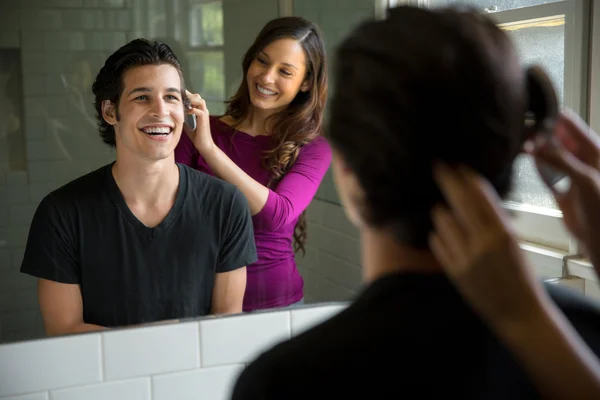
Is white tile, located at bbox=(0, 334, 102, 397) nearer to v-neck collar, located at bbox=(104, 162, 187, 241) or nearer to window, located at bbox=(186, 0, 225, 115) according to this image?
v-neck collar, located at bbox=(104, 162, 187, 241)

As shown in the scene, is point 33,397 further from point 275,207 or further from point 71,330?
point 275,207

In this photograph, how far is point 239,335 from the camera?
130 cm

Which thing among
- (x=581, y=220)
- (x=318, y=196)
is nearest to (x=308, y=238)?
(x=318, y=196)

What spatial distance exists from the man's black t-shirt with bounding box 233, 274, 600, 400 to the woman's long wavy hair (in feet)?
2.55

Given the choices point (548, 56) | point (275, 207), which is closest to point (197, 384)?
point (275, 207)

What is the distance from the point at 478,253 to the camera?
17.1 inches

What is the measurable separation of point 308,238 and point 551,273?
1.95 feet

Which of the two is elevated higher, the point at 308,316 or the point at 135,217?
the point at 135,217

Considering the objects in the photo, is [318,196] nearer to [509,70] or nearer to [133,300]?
[133,300]

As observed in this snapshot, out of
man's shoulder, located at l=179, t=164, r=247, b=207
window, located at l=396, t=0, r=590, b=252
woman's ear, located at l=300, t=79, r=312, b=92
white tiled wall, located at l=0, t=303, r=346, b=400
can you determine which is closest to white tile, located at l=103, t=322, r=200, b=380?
white tiled wall, located at l=0, t=303, r=346, b=400

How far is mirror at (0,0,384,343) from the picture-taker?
1.10m

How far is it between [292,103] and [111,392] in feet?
1.91

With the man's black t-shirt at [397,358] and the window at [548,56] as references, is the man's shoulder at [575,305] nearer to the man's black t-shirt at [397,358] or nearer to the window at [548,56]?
the man's black t-shirt at [397,358]

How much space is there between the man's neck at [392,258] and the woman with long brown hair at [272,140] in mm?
699
